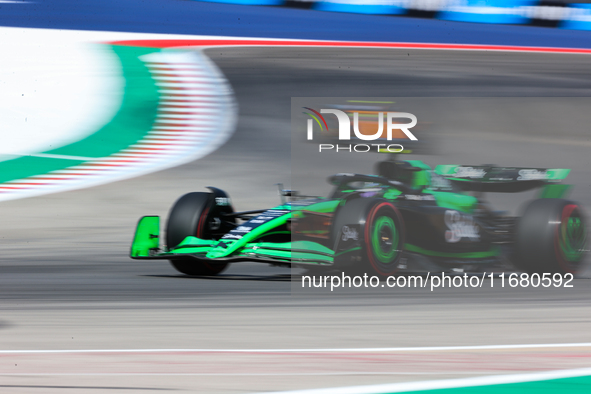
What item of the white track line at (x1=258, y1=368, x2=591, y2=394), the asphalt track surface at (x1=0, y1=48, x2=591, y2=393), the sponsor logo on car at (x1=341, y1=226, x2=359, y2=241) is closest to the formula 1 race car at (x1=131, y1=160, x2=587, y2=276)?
the sponsor logo on car at (x1=341, y1=226, x2=359, y2=241)

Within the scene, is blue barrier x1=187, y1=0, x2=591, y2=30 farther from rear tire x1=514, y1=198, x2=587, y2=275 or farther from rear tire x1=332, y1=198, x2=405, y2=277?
rear tire x1=332, y1=198, x2=405, y2=277

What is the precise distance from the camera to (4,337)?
13.4 feet

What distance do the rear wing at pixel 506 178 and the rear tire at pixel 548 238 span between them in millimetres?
340

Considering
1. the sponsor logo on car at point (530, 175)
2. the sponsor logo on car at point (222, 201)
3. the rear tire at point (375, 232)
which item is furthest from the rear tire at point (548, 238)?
the sponsor logo on car at point (222, 201)

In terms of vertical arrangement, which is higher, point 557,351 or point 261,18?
point 261,18

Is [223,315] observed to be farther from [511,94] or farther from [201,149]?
[511,94]

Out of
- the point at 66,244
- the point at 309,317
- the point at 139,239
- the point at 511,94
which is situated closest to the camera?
the point at 309,317

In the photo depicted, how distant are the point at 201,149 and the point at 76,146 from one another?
1832 millimetres

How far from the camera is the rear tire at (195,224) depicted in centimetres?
653

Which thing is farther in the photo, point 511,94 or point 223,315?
point 511,94

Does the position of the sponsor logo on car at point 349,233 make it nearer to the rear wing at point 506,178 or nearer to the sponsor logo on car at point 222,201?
the rear wing at point 506,178

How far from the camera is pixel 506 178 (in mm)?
6617

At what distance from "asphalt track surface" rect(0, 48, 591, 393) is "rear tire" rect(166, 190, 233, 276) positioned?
0.48 ft

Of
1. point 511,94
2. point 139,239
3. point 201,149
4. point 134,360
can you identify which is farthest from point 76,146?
point 134,360
